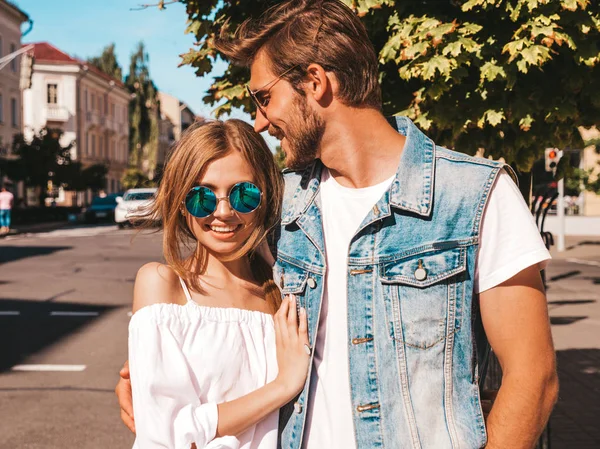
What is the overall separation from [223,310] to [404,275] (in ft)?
1.84

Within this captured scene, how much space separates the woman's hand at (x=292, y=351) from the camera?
193 centimetres

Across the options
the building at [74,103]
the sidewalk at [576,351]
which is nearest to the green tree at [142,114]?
the building at [74,103]

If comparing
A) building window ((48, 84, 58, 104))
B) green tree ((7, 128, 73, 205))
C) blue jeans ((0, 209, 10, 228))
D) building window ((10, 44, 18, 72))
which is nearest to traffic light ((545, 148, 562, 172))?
blue jeans ((0, 209, 10, 228))

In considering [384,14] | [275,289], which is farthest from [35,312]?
[275,289]

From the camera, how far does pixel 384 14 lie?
154 inches

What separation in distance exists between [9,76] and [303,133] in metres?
44.8

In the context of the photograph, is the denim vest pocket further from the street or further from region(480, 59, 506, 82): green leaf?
the street

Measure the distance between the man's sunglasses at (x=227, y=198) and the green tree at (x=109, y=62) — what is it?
67914 mm

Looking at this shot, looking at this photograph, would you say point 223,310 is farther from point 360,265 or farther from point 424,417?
point 424,417

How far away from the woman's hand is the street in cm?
360

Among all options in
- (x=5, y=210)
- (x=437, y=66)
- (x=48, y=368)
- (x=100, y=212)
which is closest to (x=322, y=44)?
(x=437, y=66)

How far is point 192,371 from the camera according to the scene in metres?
1.98

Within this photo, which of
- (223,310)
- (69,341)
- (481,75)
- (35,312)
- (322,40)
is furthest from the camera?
(35,312)

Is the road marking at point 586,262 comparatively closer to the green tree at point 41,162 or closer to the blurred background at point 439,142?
the blurred background at point 439,142
